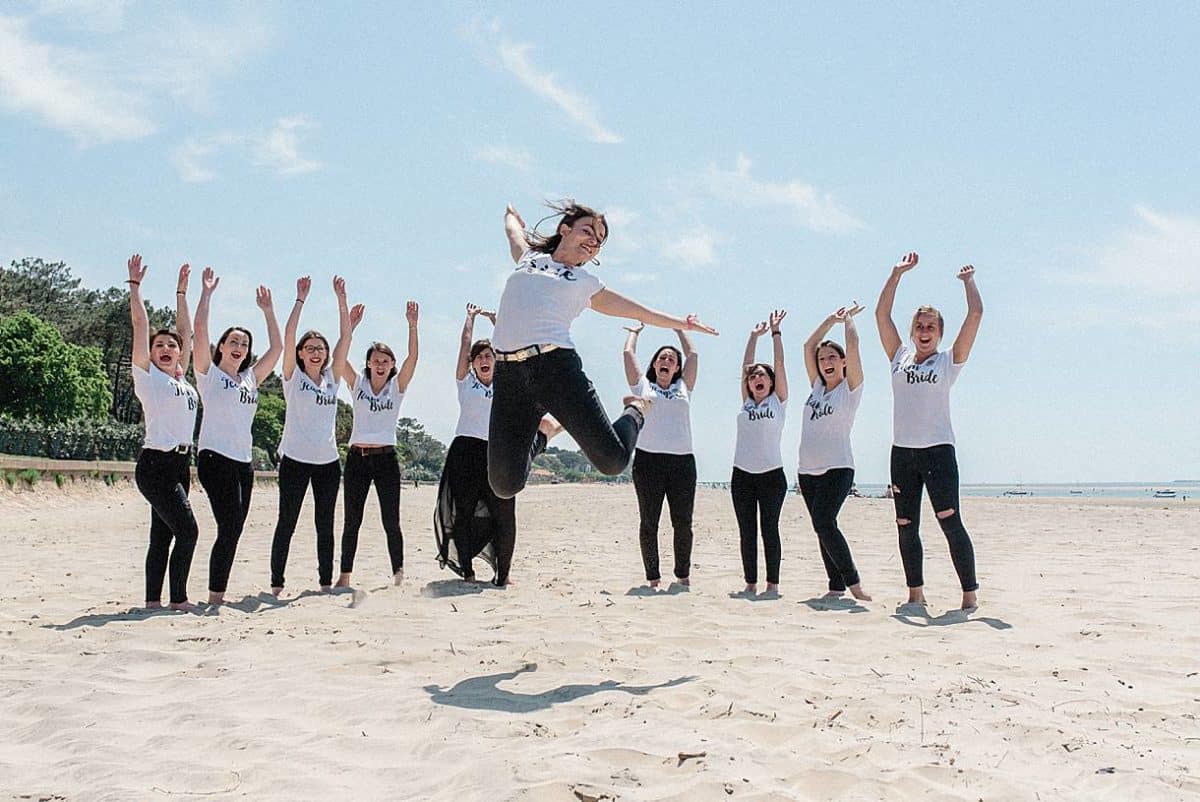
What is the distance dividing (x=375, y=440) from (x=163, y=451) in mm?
1823

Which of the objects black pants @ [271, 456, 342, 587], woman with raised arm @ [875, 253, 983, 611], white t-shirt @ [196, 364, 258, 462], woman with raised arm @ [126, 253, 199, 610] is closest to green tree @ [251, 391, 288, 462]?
black pants @ [271, 456, 342, 587]

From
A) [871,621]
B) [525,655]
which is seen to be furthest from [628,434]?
[871,621]

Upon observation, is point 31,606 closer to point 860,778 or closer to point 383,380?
point 383,380

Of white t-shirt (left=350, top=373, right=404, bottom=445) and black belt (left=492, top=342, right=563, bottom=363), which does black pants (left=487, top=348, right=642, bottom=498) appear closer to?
black belt (left=492, top=342, right=563, bottom=363)

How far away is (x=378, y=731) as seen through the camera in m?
3.41

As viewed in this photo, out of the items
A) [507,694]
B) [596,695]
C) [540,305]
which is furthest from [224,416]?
[596,695]

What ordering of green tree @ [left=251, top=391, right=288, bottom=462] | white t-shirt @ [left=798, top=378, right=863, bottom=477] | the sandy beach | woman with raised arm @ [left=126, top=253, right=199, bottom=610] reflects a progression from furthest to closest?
green tree @ [left=251, top=391, right=288, bottom=462] → white t-shirt @ [left=798, top=378, right=863, bottom=477] → woman with raised arm @ [left=126, top=253, right=199, bottom=610] → the sandy beach

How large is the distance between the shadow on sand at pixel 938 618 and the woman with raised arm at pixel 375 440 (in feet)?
13.4

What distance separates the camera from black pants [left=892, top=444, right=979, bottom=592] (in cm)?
626

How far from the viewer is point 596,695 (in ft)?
12.7

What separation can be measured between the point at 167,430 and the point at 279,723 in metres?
3.22

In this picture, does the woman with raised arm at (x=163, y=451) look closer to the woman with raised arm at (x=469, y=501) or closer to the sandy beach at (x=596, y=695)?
the sandy beach at (x=596, y=695)

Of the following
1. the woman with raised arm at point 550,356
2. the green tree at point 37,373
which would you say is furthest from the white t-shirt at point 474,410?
the green tree at point 37,373

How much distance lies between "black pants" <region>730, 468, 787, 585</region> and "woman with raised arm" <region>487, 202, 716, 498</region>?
239 centimetres
